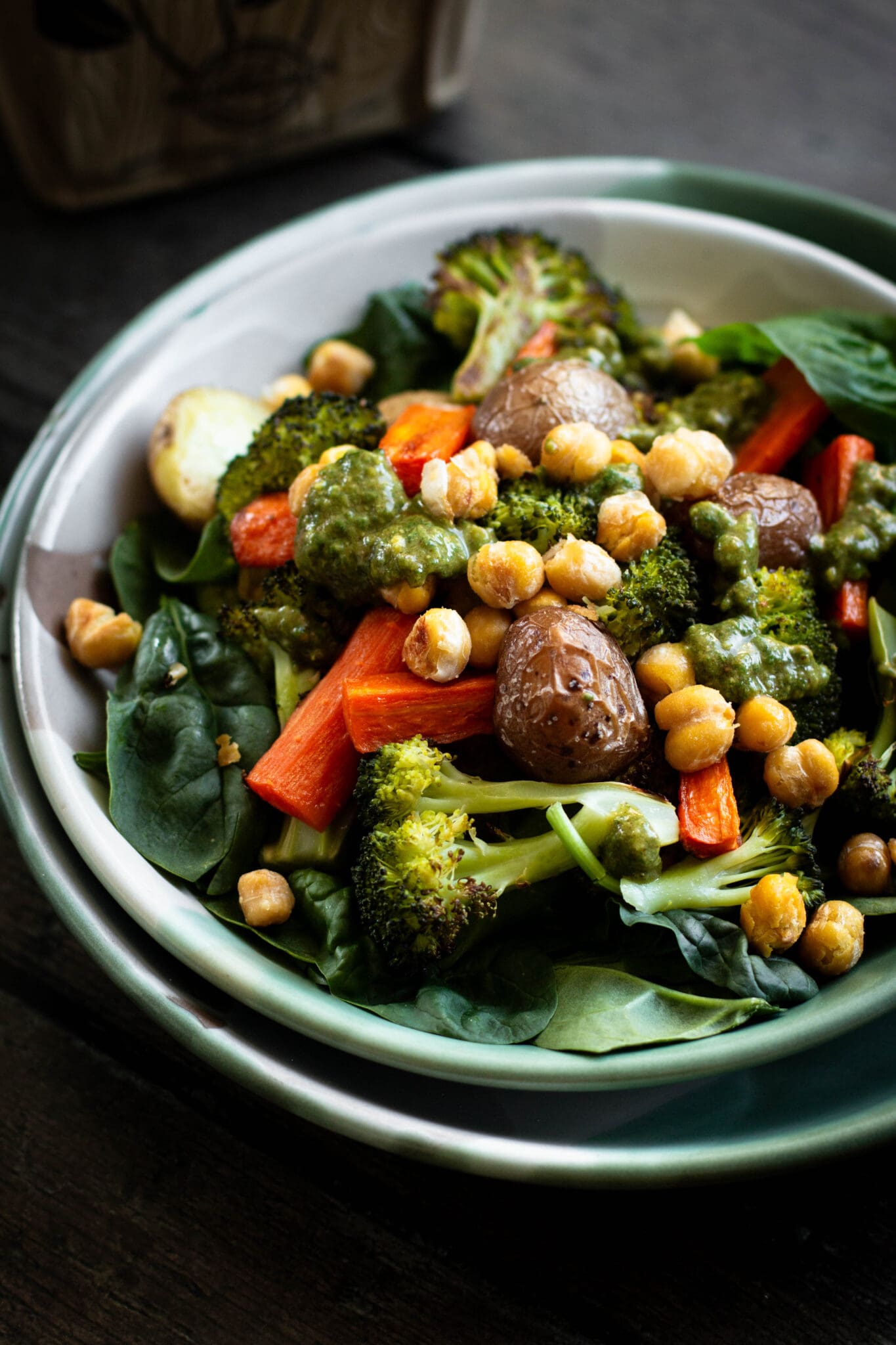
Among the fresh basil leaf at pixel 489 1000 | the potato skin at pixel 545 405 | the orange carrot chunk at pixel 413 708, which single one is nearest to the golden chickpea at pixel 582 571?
the orange carrot chunk at pixel 413 708

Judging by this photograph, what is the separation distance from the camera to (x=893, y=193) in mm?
4141

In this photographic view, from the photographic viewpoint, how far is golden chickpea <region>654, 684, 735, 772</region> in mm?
2086

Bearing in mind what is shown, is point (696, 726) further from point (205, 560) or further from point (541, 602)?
point (205, 560)

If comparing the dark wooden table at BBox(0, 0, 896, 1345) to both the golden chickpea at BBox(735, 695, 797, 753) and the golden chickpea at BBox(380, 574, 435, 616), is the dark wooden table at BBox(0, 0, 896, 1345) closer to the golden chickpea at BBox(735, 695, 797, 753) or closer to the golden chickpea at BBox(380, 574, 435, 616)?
the golden chickpea at BBox(735, 695, 797, 753)

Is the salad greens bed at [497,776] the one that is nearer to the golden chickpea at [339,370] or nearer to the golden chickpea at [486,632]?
the golden chickpea at [486,632]

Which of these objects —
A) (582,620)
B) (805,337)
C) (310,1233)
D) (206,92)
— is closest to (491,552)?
(582,620)

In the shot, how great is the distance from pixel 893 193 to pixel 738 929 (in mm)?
3265

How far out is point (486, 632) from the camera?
2.18m

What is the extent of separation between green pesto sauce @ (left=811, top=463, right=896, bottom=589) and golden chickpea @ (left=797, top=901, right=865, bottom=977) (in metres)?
0.72

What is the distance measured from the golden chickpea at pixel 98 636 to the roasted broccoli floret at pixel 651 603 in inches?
41.6

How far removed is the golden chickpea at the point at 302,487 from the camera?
233cm

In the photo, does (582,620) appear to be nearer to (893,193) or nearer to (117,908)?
(117,908)

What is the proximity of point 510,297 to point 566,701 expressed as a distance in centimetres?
143

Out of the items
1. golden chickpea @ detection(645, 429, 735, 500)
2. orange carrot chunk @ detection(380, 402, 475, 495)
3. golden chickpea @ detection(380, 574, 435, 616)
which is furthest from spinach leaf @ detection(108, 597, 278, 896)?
golden chickpea @ detection(645, 429, 735, 500)
